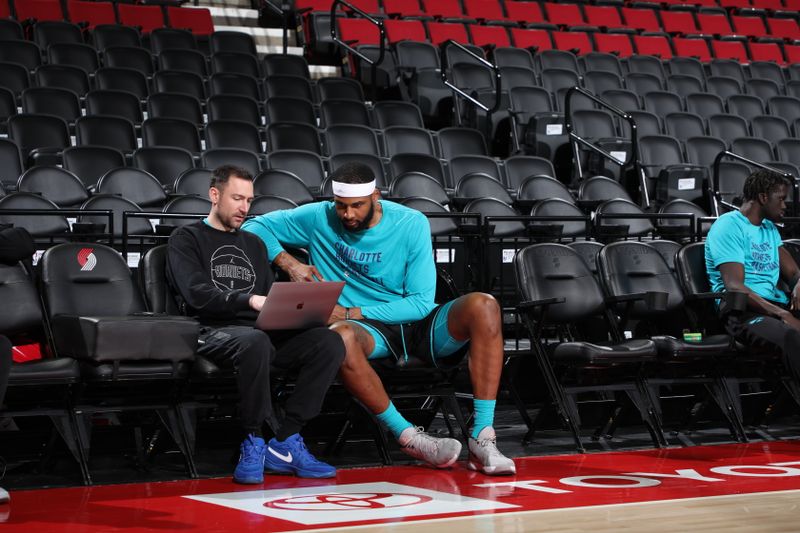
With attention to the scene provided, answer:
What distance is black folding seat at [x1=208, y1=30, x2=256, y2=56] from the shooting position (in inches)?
396

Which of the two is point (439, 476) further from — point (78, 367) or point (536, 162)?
point (536, 162)

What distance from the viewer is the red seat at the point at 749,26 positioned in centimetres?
1477

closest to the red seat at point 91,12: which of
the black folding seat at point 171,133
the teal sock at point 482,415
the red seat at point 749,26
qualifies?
the black folding seat at point 171,133

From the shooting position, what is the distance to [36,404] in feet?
13.0

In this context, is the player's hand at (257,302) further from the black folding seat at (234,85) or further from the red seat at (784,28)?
the red seat at (784,28)

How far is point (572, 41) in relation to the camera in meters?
12.9

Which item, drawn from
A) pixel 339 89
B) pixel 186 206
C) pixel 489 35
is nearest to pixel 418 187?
pixel 186 206

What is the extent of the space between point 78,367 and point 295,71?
664 cm

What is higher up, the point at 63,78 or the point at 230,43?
the point at 230,43

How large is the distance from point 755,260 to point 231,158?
3.78 metres

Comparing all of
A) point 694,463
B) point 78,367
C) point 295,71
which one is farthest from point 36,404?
point 295,71

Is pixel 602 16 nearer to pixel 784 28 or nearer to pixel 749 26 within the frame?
pixel 749 26

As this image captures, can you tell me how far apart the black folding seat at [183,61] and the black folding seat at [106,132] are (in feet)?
5.34

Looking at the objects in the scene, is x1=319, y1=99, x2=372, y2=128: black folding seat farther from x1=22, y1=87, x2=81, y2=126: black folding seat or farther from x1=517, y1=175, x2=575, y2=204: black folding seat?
x1=22, y1=87, x2=81, y2=126: black folding seat
